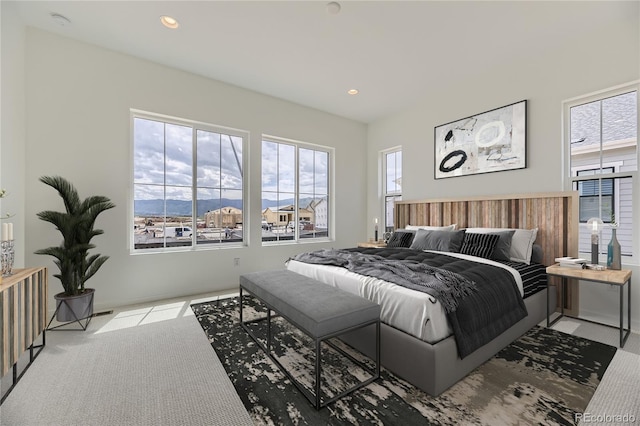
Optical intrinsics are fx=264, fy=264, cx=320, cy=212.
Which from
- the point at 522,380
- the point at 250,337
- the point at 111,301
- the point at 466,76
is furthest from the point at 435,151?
the point at 111,301

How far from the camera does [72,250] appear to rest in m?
2.62

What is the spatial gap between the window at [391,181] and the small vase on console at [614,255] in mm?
2878

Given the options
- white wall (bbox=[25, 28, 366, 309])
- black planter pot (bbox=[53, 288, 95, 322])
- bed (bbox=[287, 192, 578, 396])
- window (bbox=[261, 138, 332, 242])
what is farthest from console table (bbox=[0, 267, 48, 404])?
window (bbox=[261, 138, 332, 242])

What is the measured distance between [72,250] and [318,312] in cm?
264

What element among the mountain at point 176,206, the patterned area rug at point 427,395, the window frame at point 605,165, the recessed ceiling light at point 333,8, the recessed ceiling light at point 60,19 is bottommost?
the patterned area rug at point 427,395

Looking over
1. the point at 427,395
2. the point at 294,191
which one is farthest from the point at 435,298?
the point at 294,191

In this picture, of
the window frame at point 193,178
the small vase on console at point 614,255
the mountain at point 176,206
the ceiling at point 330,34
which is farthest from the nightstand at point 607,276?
the mountain at point 176,206

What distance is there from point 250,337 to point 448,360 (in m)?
1.67

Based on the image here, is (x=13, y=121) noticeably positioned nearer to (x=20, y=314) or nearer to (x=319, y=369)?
(x=20, y=314)

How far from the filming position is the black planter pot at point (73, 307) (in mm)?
2572

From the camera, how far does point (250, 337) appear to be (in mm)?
2457

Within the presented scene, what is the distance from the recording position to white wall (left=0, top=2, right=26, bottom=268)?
2.42m

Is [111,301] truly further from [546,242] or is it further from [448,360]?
[546,242]

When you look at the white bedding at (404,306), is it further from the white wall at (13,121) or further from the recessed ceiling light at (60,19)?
the recessed ceiling light at (60,19)
